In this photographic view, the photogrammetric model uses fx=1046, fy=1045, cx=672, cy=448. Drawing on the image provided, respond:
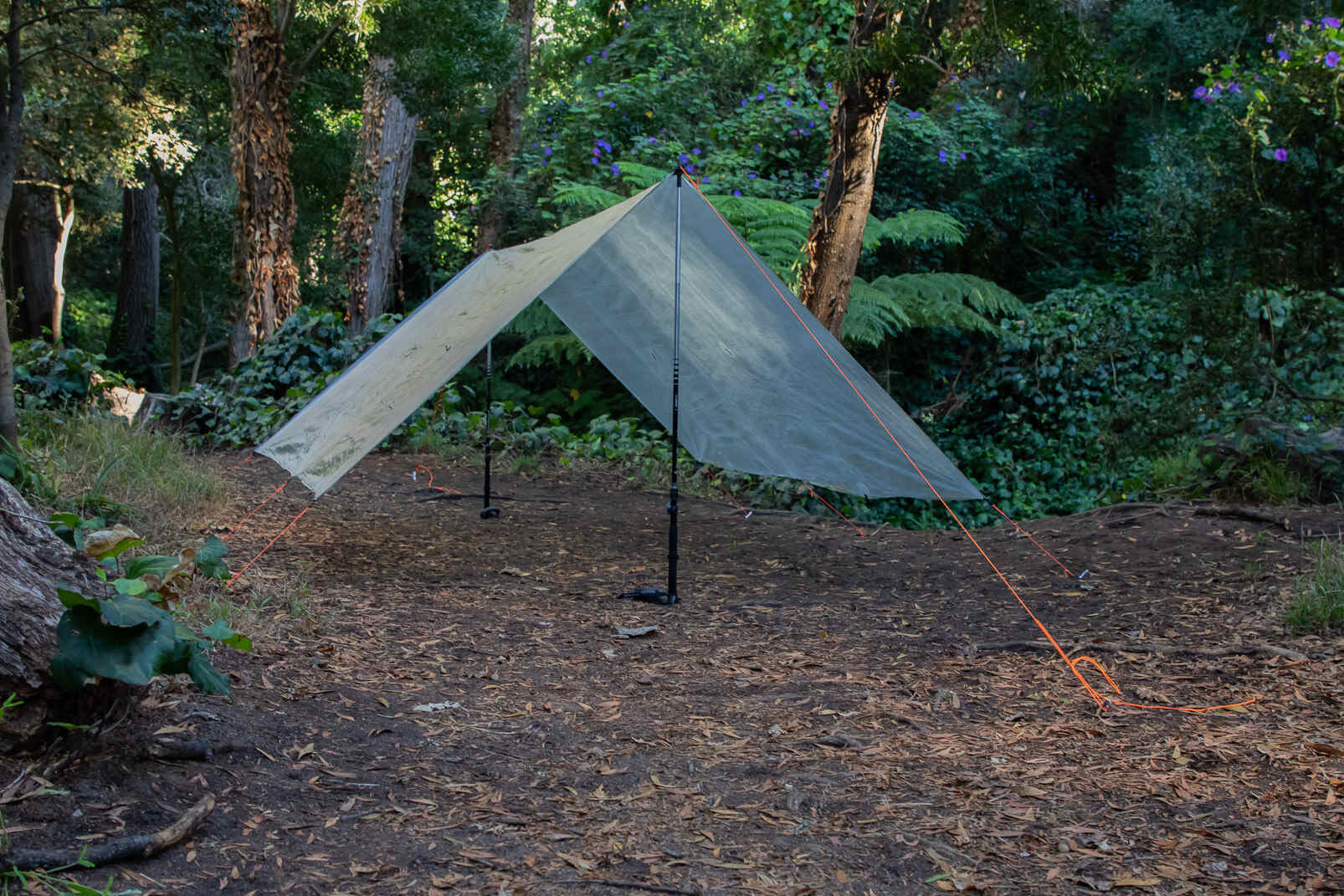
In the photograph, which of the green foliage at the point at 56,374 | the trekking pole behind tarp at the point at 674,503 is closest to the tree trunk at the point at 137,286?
the green foliage at the point at 56,374

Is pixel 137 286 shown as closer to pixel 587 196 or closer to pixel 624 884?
pixel 587 196

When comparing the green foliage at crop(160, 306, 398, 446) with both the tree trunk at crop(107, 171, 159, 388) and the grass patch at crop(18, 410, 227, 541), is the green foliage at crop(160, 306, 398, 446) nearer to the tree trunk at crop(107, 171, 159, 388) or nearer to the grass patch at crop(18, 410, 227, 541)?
the grass patch at crop(18, 410, 227, 541)

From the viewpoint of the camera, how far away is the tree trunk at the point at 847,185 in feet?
22.4

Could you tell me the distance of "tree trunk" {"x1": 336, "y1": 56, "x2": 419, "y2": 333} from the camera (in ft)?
38.3

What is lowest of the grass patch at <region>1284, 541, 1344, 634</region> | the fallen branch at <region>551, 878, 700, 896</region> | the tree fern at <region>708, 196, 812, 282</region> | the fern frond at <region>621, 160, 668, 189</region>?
the fallen branch at <region>551, 878, 700, 896</region>

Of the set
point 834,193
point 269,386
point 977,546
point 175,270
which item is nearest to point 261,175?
point 269,386

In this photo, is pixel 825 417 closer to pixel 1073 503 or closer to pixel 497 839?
pixel 497 839

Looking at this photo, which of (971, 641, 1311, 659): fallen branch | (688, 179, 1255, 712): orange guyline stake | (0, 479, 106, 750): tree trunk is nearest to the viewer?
(0, 479, 106, 750): tree trunk

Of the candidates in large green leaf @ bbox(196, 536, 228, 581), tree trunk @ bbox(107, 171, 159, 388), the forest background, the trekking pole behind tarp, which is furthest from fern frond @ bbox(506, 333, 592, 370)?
tree trunk @ bbox(107, 171, 159, 388)

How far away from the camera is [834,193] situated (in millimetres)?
7047

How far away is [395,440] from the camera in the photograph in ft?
28.2

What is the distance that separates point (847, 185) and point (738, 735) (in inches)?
186

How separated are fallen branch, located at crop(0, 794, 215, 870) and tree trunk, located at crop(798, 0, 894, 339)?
561 cm

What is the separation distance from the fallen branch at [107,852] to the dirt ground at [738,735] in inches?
1.4
